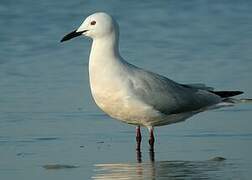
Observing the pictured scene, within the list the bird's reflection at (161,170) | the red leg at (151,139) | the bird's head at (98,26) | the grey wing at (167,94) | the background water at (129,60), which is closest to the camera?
the bird's reflection at (161,170)

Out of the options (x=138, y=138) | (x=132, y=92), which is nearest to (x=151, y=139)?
(x=138, y=138)

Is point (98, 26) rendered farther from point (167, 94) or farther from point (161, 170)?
point (161, 170)

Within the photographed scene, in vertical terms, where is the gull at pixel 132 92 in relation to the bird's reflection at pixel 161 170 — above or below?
above

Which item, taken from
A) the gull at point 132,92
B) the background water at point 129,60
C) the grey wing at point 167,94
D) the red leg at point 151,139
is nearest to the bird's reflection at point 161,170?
the background water at point 129,60

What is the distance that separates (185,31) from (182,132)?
6284 mm

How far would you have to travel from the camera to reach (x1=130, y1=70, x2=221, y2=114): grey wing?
11.8m

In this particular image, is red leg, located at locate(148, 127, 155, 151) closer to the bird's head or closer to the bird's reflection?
the bird's reflection

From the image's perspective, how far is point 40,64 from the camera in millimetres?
15547

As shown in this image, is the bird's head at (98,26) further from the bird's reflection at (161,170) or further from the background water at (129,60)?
the bird's reflection at (161,170)

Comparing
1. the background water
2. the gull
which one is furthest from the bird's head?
the background water

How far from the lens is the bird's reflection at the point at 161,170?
988 centimetres

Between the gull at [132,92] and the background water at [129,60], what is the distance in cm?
24

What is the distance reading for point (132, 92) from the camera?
38.1 feet

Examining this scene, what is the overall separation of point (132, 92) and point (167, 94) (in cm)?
59
